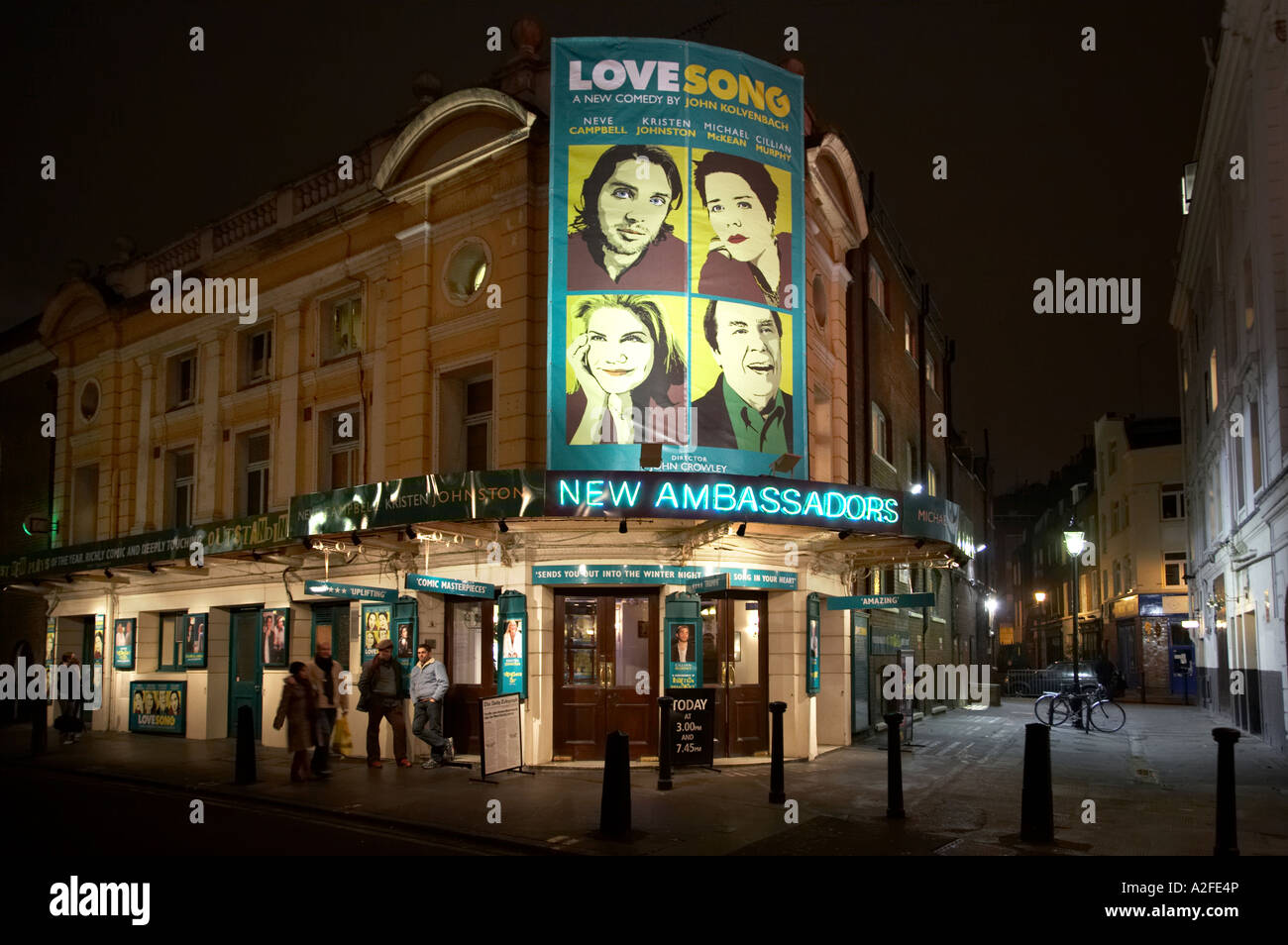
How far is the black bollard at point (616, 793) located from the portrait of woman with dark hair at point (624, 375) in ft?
19.1

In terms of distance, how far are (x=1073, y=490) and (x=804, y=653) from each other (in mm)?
47009

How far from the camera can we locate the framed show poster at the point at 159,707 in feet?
71.6

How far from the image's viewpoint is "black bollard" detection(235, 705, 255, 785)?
14586 millimetres

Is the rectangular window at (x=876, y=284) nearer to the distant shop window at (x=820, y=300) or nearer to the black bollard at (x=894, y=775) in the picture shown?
the distant shop window at (x=820, y=300)

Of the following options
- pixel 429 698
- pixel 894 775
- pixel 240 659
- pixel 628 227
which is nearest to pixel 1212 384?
pixel 628 227

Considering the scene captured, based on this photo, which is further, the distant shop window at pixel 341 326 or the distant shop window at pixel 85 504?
the distant shop window at pixel 85 504

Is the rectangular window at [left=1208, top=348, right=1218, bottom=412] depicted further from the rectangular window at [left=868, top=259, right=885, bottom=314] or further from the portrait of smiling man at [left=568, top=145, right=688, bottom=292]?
the portrait of smiling man at [left=568, top=145, right=688, bottom=292]

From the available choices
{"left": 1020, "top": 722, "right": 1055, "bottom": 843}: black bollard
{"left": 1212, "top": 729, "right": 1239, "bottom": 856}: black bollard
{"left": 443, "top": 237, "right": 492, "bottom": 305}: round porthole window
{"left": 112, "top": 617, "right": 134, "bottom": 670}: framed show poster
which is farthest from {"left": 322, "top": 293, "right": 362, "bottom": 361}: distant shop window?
{"left": 1212, "top": 729, "right": 1239, "bottom": 856}: black bollard

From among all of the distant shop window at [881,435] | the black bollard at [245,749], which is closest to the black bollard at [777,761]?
the black bollard at [245,749]

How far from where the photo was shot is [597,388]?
51.2 ft

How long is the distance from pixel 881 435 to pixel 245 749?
14623 millimetres

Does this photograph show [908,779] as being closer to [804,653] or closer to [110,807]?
[804,653]
